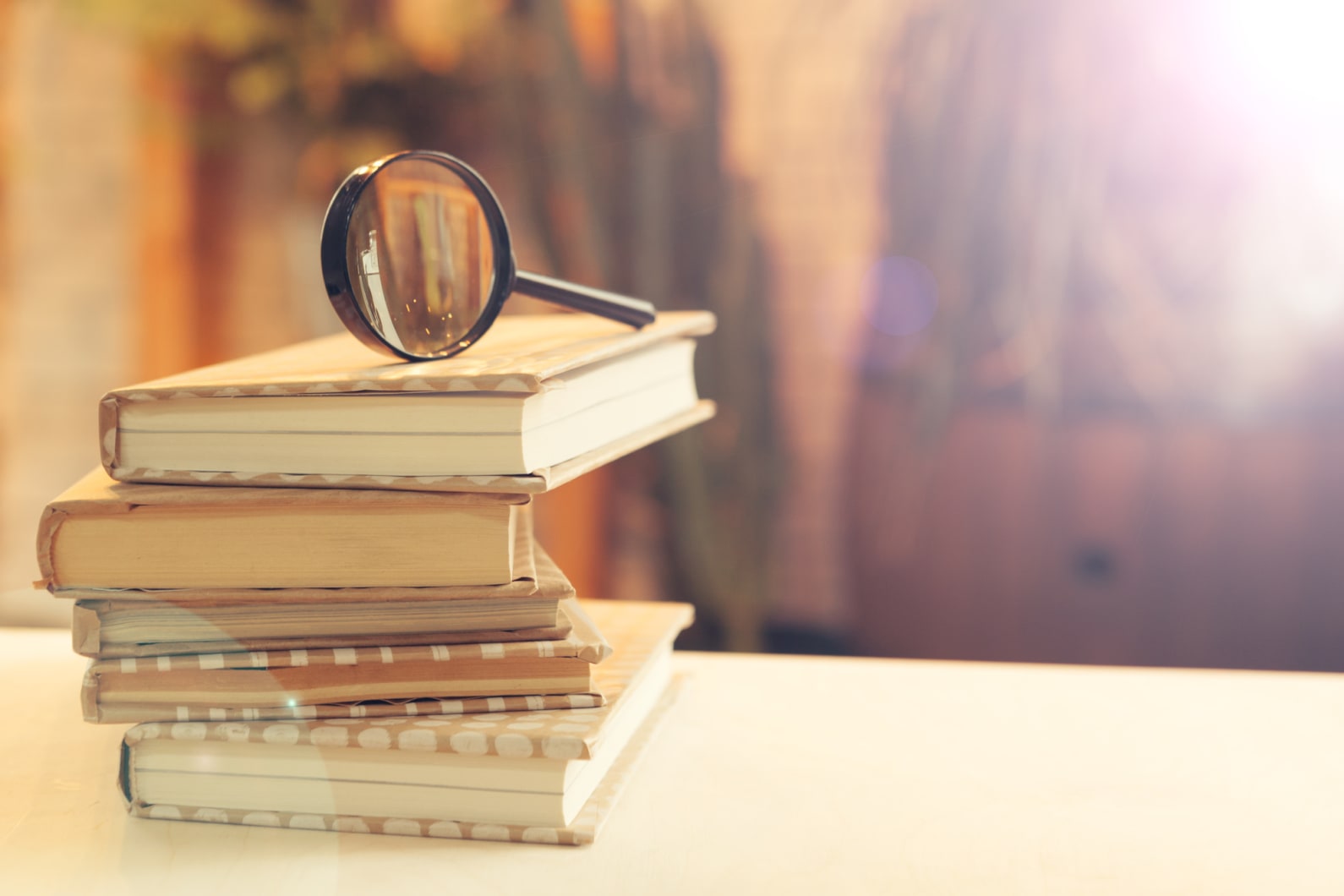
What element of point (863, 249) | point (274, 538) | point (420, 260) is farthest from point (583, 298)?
point (863, 249)

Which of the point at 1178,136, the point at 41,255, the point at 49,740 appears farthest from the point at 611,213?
the point at 49,740

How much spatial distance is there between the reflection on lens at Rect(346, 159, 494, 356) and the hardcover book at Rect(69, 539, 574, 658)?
113 millimetres

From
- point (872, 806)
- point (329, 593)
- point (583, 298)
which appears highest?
point (583, 298)

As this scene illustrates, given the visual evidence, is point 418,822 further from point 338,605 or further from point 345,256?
point 345,256

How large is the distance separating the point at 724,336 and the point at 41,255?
1182mm

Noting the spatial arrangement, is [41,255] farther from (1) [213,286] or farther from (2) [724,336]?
(2) [724,336]

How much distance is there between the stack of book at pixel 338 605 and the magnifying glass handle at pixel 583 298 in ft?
0.23

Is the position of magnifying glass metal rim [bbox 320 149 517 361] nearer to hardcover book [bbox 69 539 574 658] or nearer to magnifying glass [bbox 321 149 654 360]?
magnifying glass [bbox 321 149 654 360]

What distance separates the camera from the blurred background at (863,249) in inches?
63.7

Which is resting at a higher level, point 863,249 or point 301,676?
point 863,249

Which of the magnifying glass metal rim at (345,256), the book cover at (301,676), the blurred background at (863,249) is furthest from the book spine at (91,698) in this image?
the blurred background at (863,249)

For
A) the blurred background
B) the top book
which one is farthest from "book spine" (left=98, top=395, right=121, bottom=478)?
the blurred background

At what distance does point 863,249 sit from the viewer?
5.68ft

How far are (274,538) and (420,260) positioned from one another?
145 mm
